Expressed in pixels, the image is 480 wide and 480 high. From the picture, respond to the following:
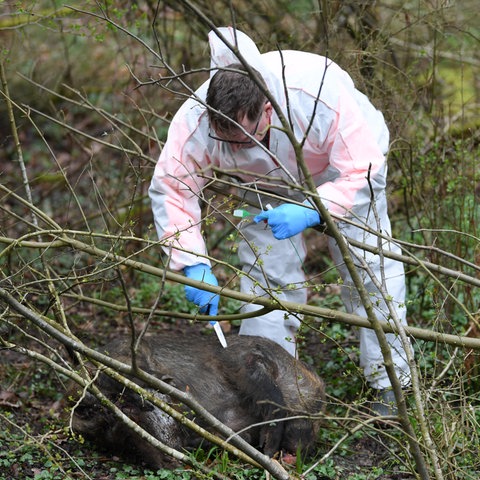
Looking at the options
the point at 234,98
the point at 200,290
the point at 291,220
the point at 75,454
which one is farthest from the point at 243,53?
the point at 75,454

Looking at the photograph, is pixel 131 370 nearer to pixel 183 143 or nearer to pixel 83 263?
pixel 183 143

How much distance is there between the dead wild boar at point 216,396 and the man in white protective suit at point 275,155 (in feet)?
0.80

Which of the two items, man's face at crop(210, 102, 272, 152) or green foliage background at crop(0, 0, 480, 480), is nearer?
man's face at crop(210, 102, 272, 152)

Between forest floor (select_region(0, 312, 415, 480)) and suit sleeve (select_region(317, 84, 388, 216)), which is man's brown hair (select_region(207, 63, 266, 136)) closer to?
suit sleeve (select_region(317, 84, 388, 216))

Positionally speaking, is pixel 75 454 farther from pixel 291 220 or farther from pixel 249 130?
pixel 249 130

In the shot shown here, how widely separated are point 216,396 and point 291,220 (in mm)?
1067

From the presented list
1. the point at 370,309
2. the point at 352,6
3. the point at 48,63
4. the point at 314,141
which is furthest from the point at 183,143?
the point at 48,63

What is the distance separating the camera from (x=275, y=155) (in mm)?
3971

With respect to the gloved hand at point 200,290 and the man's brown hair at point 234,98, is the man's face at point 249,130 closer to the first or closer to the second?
the man's brown hair at point 234,98

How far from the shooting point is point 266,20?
6441mm

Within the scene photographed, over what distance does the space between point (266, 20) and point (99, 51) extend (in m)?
4.28

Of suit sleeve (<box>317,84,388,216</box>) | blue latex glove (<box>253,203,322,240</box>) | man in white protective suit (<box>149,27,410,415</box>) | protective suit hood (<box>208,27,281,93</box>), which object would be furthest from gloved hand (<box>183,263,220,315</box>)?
protective suit hood (<box>208,27,281,93</box>)

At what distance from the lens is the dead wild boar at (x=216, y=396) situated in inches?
161

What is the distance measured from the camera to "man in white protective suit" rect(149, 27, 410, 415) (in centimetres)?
405
